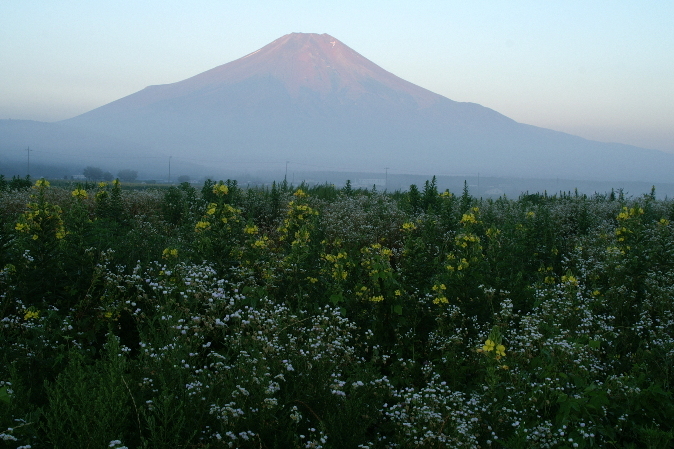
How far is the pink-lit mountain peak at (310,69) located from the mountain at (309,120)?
0.23 m

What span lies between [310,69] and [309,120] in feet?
40.0

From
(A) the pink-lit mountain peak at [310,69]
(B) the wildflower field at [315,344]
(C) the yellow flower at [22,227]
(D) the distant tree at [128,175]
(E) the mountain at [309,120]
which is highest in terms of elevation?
(A) the pink-lit mountain peak at [310,69]

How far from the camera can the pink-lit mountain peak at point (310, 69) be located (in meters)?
107

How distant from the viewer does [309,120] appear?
109625 millimetres

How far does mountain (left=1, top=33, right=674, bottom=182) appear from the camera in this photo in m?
105

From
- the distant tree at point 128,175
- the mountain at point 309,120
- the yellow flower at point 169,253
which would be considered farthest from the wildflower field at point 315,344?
the mountain at point 309,120

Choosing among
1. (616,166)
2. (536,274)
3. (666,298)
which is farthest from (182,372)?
(616,166)

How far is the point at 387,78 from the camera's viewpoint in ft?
344

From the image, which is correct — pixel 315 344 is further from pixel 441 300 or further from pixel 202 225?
pixel 202 225

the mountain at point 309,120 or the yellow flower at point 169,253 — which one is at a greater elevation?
the mountain at point 309,120

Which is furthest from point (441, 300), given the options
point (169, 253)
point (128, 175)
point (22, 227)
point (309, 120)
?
point (309, 120)

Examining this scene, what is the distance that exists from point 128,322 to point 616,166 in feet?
476

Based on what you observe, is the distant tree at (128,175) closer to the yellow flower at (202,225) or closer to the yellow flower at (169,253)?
the yellow flower at (202,225)

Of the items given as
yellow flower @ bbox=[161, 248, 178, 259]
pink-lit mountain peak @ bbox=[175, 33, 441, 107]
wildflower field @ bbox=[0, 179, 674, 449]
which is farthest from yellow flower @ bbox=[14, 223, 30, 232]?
pink-lit mountain peak @ bbox=[175, 33, 441, 107]
